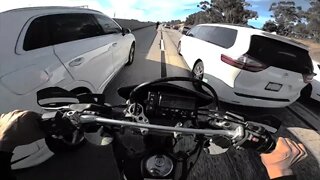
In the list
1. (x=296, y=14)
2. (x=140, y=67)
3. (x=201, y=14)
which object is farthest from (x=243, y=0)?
(x=140, y=67)

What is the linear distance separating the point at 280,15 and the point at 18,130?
106447 mm

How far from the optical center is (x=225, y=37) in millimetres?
8031

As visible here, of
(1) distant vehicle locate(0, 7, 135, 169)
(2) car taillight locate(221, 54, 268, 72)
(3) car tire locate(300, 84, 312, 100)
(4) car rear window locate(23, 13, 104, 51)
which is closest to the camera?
(1) distant vehicle locate(0, 7, 135, 169)

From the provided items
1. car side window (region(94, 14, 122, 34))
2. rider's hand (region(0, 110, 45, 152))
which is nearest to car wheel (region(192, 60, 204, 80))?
car side window (region(94, 14, 122, 34))

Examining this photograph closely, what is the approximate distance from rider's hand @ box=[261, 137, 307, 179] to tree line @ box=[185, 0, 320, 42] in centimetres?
5888

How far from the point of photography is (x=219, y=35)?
334 inches

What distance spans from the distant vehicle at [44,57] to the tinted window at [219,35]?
266 cm

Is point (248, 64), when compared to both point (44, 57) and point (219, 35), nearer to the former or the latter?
point (219, 35)

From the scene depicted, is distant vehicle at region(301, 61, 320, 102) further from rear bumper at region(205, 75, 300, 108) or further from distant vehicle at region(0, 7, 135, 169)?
distant vehicle at region(0, 7, 135, 169)

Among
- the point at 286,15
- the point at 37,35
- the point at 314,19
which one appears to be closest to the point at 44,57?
the point at 37,35

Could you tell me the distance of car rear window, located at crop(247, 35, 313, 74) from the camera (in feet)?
22.2

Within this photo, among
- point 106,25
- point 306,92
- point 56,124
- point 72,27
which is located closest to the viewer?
point 56,124

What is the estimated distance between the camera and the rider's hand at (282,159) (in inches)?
85.8

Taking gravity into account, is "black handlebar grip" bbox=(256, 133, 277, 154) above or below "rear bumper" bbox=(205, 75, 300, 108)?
above
